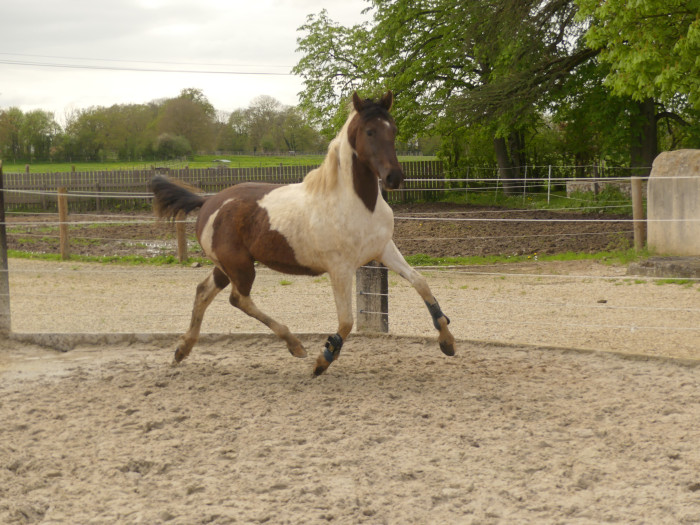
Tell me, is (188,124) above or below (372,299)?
above

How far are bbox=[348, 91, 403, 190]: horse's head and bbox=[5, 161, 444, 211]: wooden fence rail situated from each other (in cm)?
1969

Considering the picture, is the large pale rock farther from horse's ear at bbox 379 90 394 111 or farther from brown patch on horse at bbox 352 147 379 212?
horse's ear at bbox 379 90 394 111

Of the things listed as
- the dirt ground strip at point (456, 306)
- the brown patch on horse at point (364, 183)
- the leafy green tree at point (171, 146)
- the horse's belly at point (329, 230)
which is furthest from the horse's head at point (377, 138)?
the leafy green tree at point (171, 146)

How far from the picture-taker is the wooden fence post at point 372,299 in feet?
20.5

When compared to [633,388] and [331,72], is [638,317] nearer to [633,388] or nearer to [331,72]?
[633,388]

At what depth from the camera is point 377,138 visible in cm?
427

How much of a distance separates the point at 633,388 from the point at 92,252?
10594 mm

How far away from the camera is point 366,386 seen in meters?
4.73

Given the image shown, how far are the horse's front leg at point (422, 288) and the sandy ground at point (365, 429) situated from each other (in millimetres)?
263

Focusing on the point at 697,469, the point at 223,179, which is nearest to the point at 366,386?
the point at 697,469

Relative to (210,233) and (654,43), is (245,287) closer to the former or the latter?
(210,233)

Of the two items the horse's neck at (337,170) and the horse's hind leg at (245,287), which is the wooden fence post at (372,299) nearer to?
the horse's hind leg at (245,287)

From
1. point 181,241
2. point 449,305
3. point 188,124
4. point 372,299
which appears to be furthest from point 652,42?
point 188,124

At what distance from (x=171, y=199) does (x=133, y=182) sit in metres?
21.1
